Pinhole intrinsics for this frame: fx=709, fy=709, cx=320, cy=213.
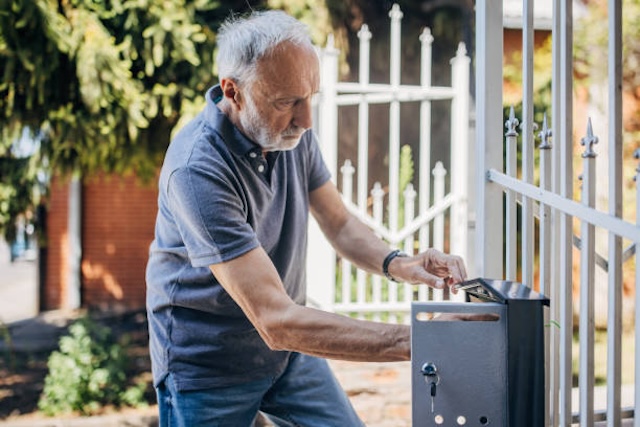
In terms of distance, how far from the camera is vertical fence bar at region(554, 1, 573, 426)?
59.9 inches

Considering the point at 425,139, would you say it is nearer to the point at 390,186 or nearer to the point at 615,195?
the point at 390,186

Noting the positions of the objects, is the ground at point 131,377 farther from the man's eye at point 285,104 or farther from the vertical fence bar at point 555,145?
the man's eye at point 285,104

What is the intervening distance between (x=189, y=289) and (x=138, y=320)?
7.21 m

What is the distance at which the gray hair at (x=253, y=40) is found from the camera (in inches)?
70.7

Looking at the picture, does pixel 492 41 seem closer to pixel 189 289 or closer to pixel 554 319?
pixel 554 319

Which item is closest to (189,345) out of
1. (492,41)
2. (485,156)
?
(485,156)

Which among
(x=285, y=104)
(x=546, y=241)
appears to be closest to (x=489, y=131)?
(x=546, y=241)

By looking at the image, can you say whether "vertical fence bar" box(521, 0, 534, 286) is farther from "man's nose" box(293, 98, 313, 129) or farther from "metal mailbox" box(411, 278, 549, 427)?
"man's nose" box(293, 98, 313, 129)

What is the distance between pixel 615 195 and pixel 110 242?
9030mm

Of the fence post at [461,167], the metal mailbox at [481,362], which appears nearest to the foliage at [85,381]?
the fence post at [461,167]

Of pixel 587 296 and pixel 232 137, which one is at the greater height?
pixel 232 137

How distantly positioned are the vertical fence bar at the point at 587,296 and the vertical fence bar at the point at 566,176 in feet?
0.16

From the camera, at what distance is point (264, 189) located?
2035mm

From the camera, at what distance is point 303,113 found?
1866 mm
